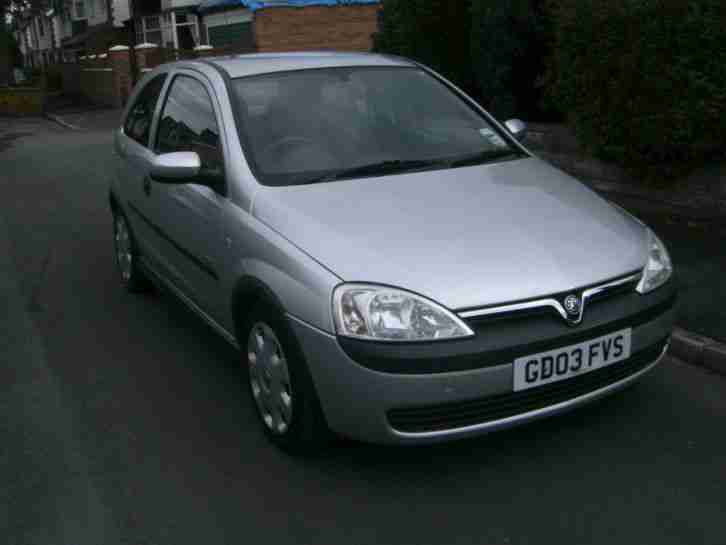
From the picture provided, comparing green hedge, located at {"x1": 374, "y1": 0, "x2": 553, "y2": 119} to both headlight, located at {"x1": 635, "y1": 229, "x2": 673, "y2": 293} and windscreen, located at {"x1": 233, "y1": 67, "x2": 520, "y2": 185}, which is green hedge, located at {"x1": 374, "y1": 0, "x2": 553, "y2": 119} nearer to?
windscreen, located at {"x1": 233, "y1": 67, "x2": 520, "y2": 185}

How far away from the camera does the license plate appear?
351 centimetres

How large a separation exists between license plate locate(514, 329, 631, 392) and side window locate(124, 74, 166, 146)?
130 inches

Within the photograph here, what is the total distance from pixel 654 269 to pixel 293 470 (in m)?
1.79

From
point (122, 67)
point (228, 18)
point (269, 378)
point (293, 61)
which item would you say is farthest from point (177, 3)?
point (269, 378)

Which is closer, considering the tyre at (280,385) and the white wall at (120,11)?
the tyre at (280,385)

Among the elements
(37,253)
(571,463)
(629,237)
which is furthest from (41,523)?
(37,253)

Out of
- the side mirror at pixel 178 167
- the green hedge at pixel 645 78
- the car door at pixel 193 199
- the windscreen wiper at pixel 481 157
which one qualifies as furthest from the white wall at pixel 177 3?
the side mirror at pixel 178 167

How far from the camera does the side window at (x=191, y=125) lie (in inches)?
186

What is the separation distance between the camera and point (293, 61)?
5.18 meters

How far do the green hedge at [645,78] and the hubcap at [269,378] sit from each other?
4273 mm

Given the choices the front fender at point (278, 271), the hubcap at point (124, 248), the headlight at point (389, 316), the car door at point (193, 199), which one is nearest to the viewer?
the headlight at point (389, 316)

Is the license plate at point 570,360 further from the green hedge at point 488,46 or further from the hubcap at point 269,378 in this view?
the green hedge at point 488,46

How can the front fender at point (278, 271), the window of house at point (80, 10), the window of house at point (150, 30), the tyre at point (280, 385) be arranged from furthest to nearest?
the window of house at point (80, 10) → the window of house at point (150, 30) → the tyre at point (280, 385) → the front fender at point (278, 271)

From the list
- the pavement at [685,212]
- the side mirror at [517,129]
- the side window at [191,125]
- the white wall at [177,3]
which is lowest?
the pavement at [685,212]
